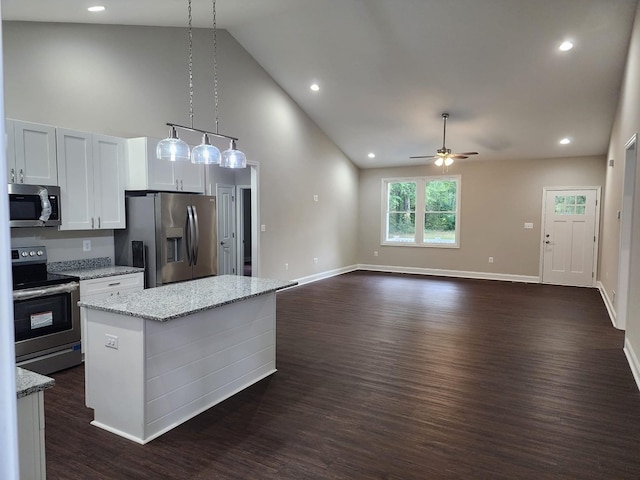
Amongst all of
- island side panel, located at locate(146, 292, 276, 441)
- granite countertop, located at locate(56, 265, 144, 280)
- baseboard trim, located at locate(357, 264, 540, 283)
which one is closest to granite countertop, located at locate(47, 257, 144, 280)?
granite countertop, located at locate(56, 265, 144, 280)

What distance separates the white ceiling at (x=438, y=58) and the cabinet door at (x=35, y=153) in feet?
3.42

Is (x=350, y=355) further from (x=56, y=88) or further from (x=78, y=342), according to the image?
(x=56, y=88)

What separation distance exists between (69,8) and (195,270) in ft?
9.49

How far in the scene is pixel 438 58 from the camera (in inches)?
236

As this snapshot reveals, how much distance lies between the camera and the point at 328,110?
8.00 meters

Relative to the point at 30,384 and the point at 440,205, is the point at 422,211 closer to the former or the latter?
the point at 440,205

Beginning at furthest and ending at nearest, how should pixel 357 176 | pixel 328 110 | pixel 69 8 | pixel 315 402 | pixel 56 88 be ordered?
1. pixel 357 176
2. pixel 328 110
3. pixel 56 88
4. pixel 69 8
5. pixel 315 402

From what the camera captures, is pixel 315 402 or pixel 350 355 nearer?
pixel 315 402

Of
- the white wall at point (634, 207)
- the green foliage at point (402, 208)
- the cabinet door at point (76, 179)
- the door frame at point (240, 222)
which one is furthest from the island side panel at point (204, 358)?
the green foliage at point (402, 208)

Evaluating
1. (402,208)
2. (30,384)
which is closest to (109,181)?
(30,384)

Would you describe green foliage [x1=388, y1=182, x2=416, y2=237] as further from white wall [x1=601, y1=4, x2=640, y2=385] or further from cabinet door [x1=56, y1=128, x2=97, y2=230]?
cabinet door [x1=56, y1=128, x2=97, y2=230]

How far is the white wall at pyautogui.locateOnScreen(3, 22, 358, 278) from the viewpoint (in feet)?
Answer: 13.5

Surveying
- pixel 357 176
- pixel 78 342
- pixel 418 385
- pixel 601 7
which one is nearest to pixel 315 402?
pixel 418 385

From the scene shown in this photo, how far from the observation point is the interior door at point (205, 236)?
5043 mm
